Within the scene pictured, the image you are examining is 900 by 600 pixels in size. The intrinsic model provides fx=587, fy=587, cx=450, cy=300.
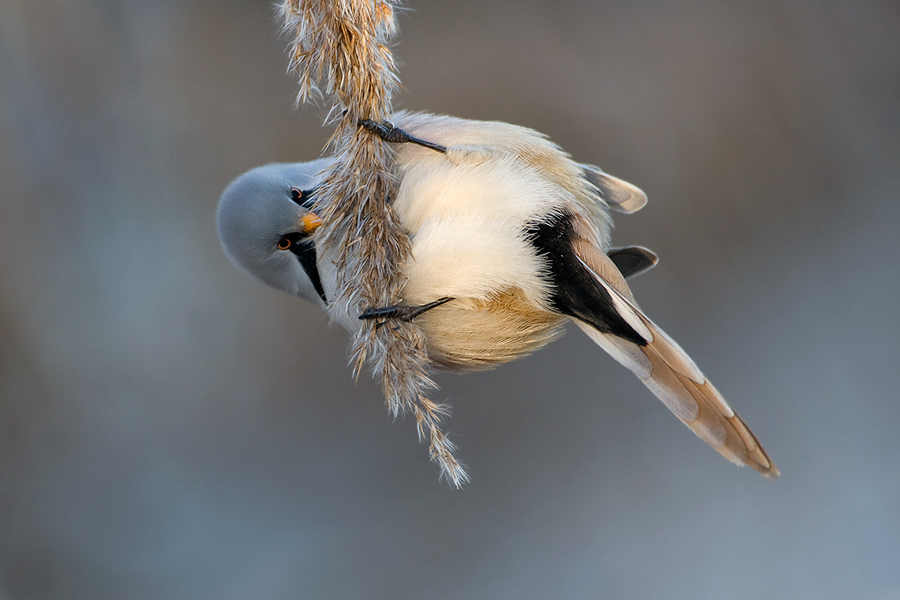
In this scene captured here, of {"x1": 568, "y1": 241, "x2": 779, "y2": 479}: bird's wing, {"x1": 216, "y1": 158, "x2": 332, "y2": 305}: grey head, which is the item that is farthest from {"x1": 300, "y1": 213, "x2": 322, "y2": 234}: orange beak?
{"x1": 568, "y1": 241, "x2": 779, "y2": 479}: bird's wing

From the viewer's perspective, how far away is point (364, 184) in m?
0.32

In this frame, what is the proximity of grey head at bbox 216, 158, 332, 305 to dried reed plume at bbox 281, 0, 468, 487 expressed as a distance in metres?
0.03

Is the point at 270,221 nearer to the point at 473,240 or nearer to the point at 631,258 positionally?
the point at 473,240

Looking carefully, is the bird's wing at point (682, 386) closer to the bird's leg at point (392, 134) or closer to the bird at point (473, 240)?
the bird at point (473, 240)

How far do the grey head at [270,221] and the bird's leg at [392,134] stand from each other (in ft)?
0.13

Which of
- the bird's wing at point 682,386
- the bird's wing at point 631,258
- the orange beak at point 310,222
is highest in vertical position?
the orange beak at point 310,222

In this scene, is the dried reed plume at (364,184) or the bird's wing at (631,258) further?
the bird's wing at (631,258)

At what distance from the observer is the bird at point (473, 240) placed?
0.34 meters

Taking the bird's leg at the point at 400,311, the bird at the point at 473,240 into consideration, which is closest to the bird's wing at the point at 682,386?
the bird at the point at 473,240

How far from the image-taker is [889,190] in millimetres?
625

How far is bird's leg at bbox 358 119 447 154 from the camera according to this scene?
320 mm

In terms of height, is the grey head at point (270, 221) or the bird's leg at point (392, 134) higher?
the bird's leg at point (392, 134)

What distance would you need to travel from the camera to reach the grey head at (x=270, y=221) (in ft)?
1.17

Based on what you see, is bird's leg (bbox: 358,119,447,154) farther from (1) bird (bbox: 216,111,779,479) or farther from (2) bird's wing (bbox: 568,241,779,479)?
(2) bird's wing (bbox: 568,241,779,479)
